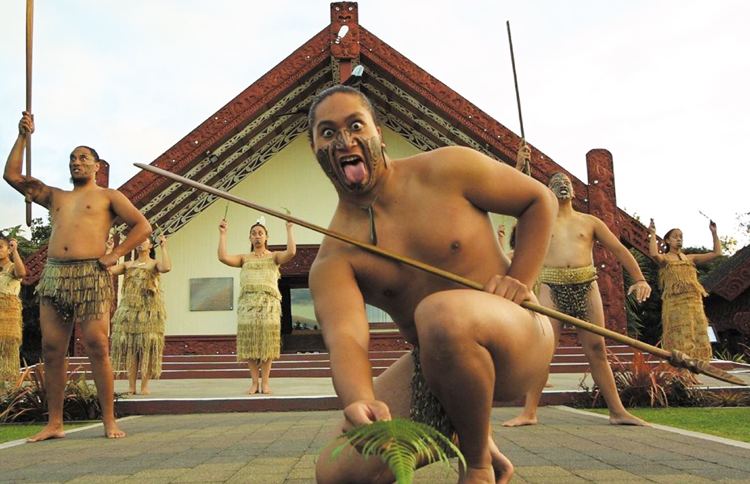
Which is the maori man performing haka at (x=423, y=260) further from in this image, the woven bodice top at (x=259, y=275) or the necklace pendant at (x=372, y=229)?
the woven bodice top at (x=259, y=275)

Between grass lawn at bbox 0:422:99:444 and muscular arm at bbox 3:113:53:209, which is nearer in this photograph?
muscular arm at bbox 3:113:53:209

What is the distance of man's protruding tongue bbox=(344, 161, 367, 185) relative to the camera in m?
1.85

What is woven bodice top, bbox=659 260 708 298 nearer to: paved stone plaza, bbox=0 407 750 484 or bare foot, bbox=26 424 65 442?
paved stone plaza, bbox=0 407 750 484

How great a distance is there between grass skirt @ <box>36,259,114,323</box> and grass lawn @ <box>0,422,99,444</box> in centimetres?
91

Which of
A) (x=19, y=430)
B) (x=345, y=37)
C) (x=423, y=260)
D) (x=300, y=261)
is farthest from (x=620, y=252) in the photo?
(x=300, y=261)

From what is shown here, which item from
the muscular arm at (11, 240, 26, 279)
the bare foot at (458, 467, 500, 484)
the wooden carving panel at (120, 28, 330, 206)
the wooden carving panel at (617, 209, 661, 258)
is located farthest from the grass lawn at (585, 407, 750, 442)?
the wooden carving panel at (120, 28, 330, 206)

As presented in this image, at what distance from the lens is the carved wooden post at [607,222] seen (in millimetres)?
11258

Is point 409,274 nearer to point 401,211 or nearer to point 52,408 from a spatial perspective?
point 401,211

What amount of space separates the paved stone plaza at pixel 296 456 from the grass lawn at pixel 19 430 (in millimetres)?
427

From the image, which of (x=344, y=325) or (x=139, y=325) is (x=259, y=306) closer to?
(x=139, y=325)

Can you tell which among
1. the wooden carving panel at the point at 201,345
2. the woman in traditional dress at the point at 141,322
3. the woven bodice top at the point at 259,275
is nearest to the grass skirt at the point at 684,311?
the woven bodice top at the point at 259,275

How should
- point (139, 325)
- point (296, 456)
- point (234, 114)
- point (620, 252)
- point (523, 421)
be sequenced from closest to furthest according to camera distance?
point (296, 456), point (523, 421), point (620, 252), point (139, 325), point (234, 114)

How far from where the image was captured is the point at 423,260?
1937mm

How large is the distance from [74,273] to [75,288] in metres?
0.09
